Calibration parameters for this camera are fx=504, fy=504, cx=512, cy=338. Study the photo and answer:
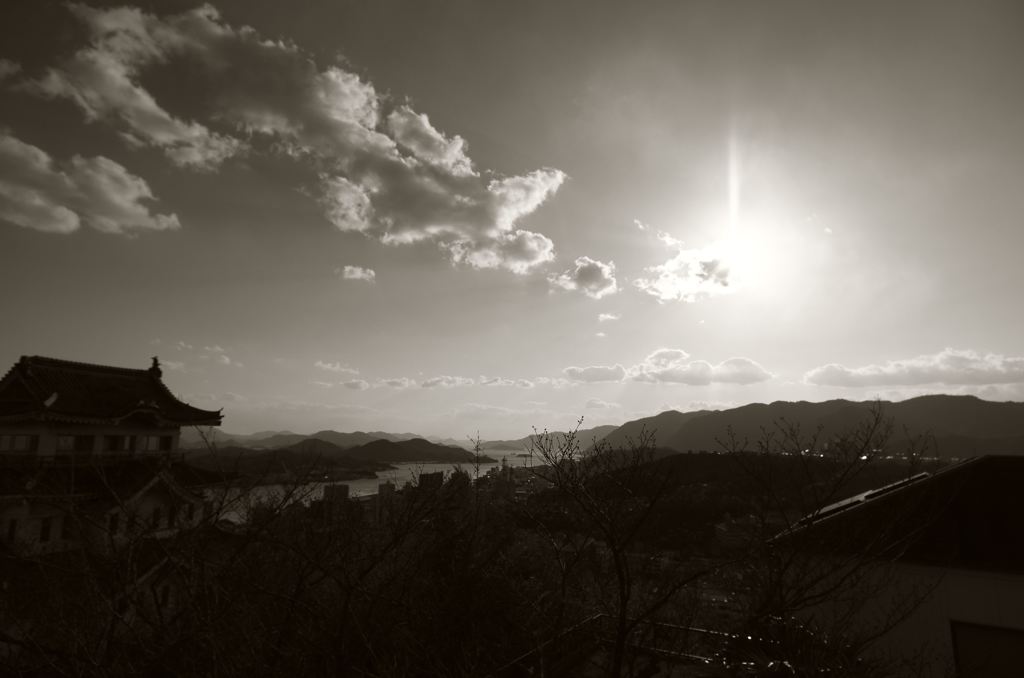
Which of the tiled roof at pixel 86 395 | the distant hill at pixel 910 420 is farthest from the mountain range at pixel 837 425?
the tiled roof at pixel 86 395

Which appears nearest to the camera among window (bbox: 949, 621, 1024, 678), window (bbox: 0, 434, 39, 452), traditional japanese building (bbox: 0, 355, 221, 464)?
window (bbox: 949, 621, 1024, 678)

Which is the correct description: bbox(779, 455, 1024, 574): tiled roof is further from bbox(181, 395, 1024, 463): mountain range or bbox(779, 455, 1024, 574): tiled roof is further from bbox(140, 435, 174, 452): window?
bbox(181, 395, 1024, 463): mountain range

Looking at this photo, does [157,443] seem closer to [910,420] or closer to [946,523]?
[946,523]

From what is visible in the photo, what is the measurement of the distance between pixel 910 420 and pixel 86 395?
12922 centimetres

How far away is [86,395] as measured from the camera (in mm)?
21609

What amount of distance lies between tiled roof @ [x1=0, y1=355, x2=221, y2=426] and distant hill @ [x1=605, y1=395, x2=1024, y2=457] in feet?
219

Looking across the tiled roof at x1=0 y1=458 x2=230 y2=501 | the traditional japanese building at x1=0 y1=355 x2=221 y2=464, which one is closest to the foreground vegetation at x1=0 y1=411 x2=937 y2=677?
the tiled roof at x1=0 y1=458 x2=230 y2=501

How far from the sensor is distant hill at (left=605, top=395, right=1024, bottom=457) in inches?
3310

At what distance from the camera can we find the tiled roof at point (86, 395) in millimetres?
19000

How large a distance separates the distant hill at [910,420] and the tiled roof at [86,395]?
66.8 meters

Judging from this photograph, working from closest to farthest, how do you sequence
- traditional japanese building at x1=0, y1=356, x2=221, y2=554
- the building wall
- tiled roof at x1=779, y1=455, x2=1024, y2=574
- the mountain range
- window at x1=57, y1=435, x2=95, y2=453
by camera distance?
the building wall, tiled roof at x1=779, y1=455, x2=1024, y2=574, traditional japanese building at x1=0, y1=356, x2=221, y2=554, window at x1=57, y1=435, x2=95, y2=453, the mountain range

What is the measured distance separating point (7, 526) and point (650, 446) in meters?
21.2

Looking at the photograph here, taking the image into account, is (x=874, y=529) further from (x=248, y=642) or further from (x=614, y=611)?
(x=248, y=642)

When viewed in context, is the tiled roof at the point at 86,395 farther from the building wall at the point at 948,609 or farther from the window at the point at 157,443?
the building wall at the point at 948,609
